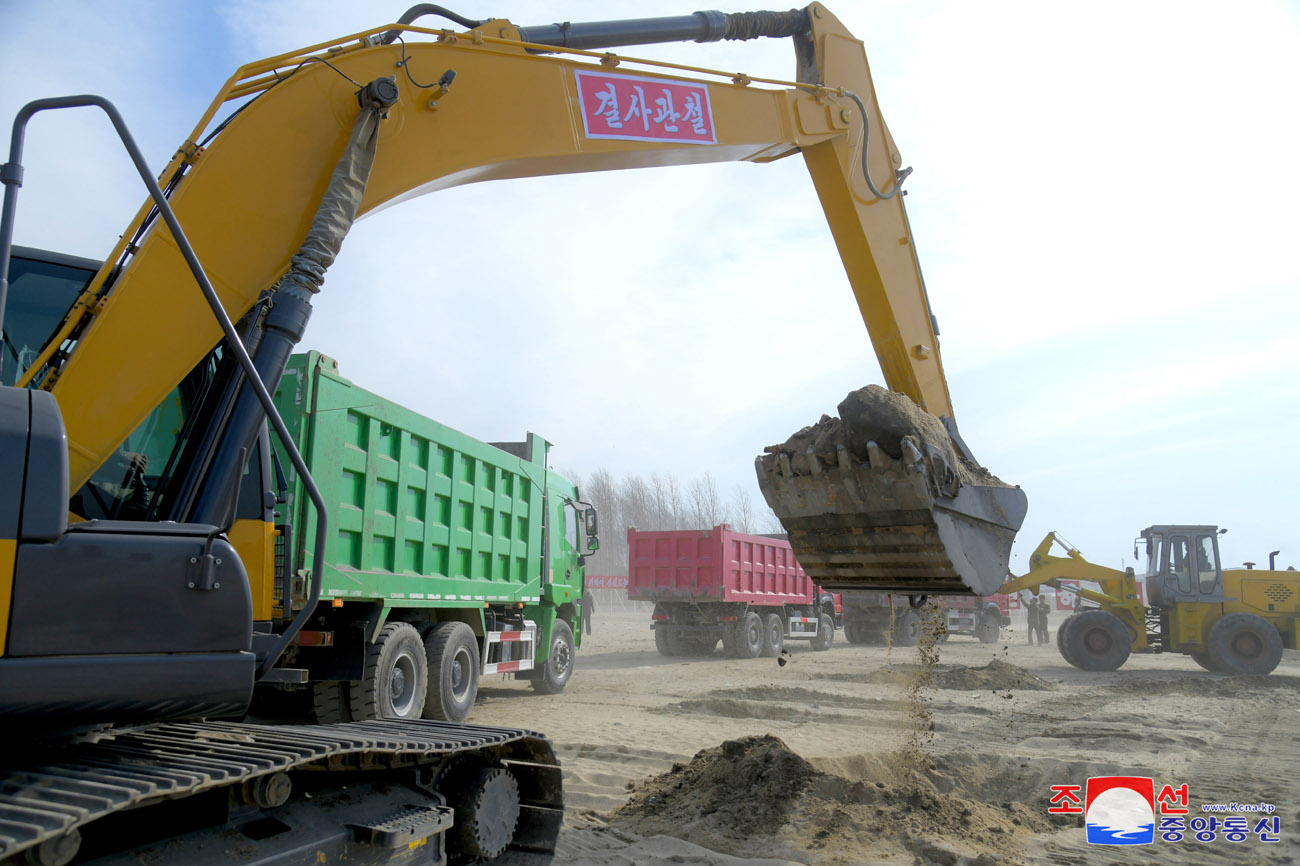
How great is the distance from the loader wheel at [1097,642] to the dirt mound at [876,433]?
12534 mm

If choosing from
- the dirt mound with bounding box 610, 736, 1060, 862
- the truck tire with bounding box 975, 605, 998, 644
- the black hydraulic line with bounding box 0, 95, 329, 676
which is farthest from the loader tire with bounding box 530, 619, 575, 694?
the truck tire with bounding box 975, 605, 998, 644

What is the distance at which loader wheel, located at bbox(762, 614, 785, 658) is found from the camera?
19.3m

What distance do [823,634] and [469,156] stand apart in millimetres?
19311

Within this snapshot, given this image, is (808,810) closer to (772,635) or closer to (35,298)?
(35,298)

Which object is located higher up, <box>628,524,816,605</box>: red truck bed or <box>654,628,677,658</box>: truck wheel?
<box>628,524,816,605</box>: red truck bed

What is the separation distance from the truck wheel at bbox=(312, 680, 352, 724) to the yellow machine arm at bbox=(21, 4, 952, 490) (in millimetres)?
4466

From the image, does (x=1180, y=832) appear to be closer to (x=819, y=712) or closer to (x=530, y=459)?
(x=819, y=712)

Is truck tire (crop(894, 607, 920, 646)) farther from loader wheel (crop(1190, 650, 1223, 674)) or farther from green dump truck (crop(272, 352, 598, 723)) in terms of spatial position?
green dump truck (crop(272, 352, 598, 723))

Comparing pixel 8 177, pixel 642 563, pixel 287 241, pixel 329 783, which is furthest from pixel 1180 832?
pixel 642 563

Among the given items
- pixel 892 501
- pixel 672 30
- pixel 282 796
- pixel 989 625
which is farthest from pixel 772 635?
pixel 282 796

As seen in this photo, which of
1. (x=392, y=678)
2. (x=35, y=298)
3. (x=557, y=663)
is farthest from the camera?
(x=557, y=663)

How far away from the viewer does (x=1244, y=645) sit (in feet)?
50.1

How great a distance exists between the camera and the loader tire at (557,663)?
38.9 feet

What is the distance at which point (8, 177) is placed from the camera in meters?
2.44
